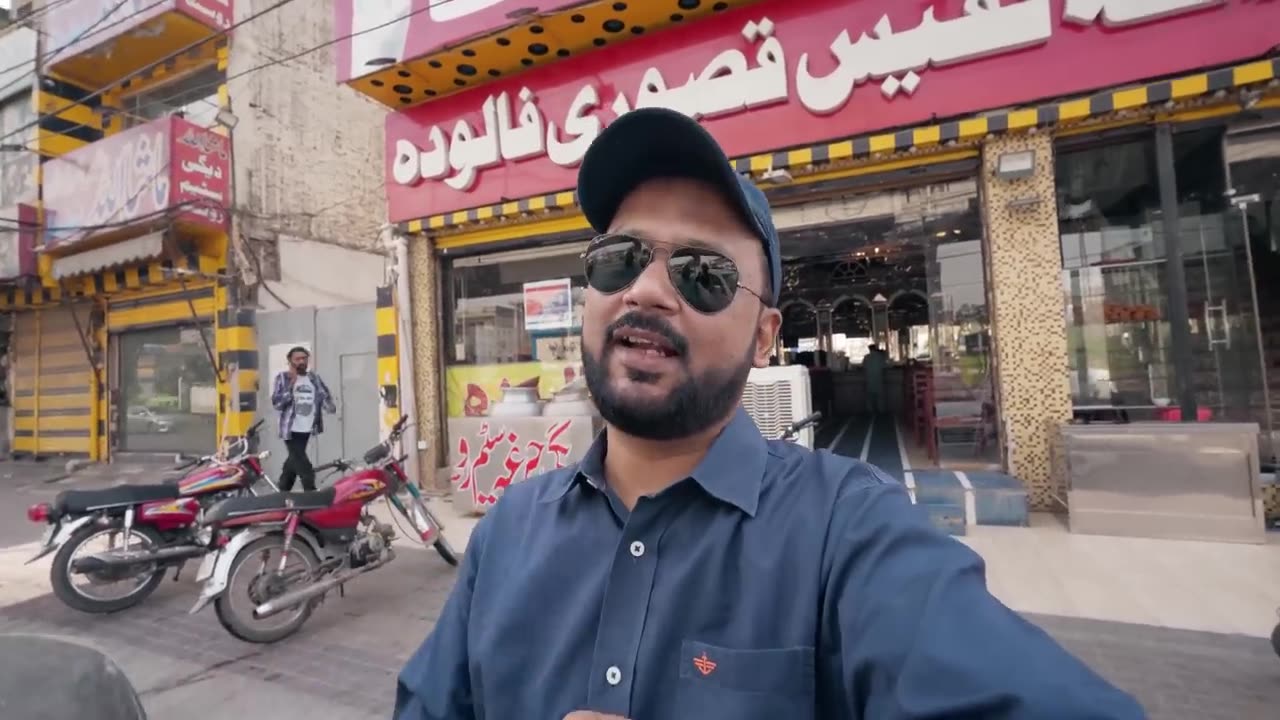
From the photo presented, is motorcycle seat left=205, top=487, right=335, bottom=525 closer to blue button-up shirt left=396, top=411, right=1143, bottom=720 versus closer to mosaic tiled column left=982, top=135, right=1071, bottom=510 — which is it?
blue button-up shirt left=396, top=411, right=1143, bottom=720

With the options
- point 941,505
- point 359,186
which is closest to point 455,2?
point 359,186

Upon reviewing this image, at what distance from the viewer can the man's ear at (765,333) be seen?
4.11 feet

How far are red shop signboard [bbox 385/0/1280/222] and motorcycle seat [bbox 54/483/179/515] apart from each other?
480 centimetres

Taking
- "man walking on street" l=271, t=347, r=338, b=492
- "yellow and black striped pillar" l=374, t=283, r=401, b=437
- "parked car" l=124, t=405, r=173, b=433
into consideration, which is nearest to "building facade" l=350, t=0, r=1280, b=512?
"man walking on street" l=271, t=347, r=338, b=492

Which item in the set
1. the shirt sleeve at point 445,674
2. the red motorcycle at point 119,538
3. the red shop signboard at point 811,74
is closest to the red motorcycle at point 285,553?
the red motorcycle at point 119,538

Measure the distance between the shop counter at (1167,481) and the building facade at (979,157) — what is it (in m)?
0.66

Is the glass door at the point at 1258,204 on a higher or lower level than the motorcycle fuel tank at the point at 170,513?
higher

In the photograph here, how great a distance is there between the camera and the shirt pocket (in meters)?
0.86

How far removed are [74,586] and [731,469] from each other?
505cm

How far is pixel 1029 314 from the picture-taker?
561cm

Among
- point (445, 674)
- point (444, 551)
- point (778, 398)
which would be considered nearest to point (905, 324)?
point (778, 398)

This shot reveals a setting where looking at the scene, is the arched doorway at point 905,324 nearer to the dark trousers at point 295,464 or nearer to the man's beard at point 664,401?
the dark trousers at point 295,464

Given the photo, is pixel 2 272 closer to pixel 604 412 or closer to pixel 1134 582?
pixel 604 412

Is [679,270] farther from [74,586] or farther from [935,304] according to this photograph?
[935,304]
